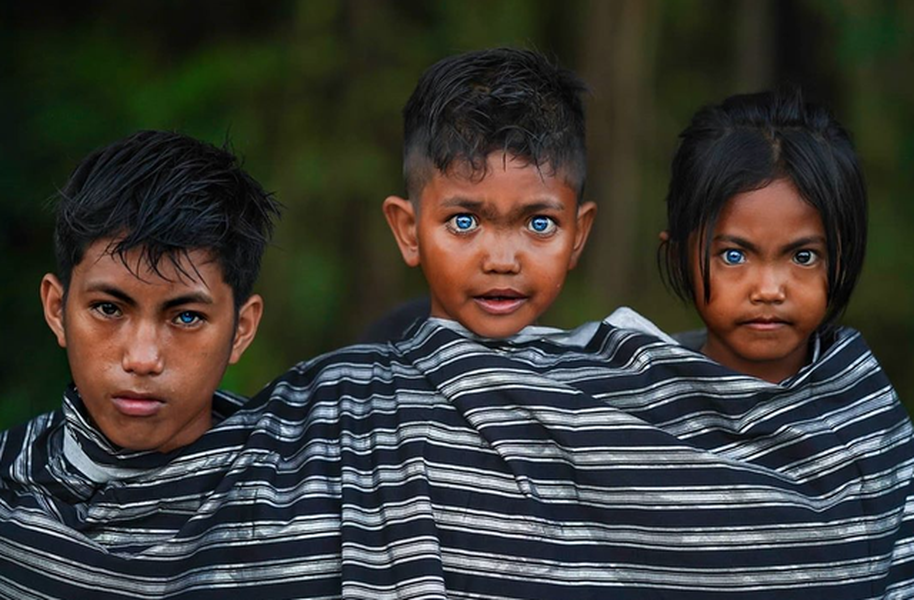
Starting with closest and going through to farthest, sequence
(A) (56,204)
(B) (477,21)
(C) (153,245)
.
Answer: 1. (C) (153,245)
2. (A) (56,204)
3. (B) (477,21)

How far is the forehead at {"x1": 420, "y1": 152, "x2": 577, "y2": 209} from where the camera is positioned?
91.6 inches

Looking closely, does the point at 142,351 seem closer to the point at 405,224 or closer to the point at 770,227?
the point at 405,224

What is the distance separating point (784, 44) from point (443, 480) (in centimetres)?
386

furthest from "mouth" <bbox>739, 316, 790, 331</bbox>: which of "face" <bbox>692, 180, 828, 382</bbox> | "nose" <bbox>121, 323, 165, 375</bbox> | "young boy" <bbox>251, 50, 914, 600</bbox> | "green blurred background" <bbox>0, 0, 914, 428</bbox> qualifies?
"green blurred background" <bbox>0, 0, 914, 428</bbox>

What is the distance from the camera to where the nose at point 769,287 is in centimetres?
234

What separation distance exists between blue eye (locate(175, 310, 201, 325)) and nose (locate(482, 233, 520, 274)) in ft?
1.75

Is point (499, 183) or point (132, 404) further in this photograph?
point (499, 183)

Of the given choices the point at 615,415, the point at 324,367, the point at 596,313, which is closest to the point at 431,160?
the point at 324,367

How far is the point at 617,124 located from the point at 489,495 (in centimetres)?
343

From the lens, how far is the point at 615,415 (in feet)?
7.35

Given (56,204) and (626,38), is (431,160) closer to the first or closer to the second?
(56,204)

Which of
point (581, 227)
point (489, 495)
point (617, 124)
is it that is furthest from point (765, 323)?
point (617, 124)

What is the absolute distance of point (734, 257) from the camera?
238 cm

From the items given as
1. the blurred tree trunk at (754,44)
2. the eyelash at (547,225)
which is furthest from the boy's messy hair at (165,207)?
the blurred tree trunk at (754,44)
